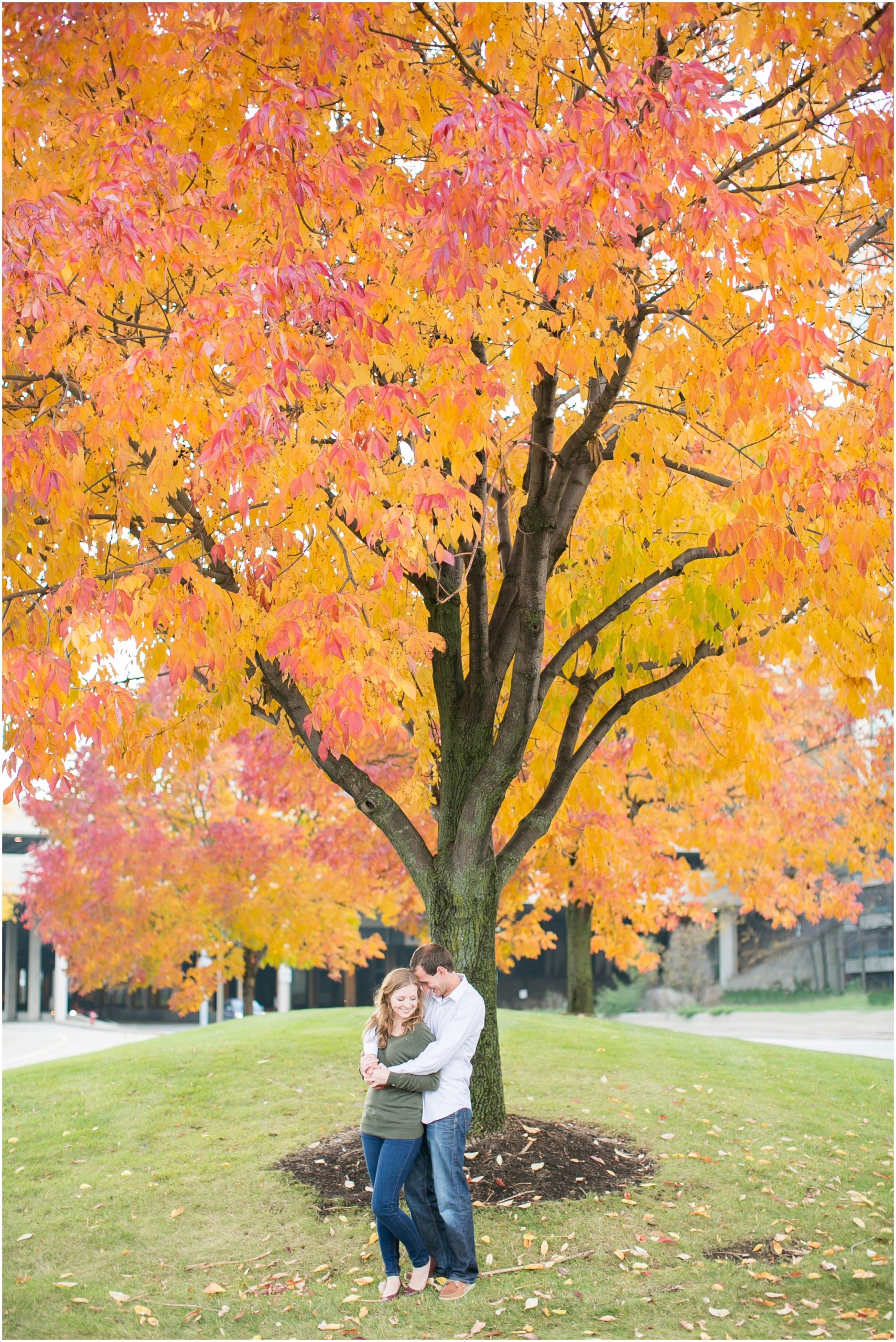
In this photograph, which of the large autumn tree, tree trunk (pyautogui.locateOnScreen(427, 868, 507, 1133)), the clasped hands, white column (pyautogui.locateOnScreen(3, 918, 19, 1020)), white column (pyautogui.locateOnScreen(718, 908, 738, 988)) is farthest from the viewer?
white column (pyautogui.locateOnScreen(3, 918, 19, 1020))

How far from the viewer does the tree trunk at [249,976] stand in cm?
1961

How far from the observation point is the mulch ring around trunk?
6898mm

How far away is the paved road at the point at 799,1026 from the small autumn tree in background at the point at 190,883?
29.1 feet

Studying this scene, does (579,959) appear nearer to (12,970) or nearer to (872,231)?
(872,231)

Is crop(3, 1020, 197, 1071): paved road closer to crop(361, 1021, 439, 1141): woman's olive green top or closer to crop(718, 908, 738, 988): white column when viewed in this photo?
crop(718, 908, 738, 988): white column

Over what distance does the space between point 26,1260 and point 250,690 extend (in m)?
3.86

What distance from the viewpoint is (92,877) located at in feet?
55.6

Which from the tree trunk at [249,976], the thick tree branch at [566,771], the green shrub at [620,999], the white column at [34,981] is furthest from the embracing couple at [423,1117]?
the white column at [34,981]

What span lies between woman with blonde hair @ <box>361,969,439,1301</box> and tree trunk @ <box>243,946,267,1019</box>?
1429cm

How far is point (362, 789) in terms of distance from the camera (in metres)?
7.45

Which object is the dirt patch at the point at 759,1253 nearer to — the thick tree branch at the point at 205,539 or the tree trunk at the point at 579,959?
the thick tree branch at the point at 205,539

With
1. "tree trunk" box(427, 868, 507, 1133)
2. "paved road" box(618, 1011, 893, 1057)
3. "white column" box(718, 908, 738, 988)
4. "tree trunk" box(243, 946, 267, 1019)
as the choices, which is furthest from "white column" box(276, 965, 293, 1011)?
"tree trunk" box(427, 868, 507, 1133)

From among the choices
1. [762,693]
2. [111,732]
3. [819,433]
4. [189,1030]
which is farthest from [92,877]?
[819,433]

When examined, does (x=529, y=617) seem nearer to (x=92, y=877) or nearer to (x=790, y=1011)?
(x=92, y=877)
